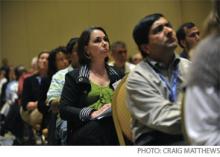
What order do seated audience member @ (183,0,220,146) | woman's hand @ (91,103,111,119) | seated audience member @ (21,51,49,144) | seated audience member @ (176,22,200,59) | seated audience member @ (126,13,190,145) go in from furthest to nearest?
seated audience member @ (21,51,49,144) < woman's hand @ (91,103,111,119) < seated audience member @ (176,22,200,59) < seated audience member @ (126,13,190,145) < seated audience member @ (183,0,220,146)

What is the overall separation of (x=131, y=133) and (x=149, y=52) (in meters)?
0.29

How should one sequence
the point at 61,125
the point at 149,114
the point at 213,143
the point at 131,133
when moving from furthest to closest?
the point at 61,125 < the point at 131,133 < the point at 149,114 < the point at 213,143

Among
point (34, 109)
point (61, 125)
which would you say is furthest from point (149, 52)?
point (34, 109)

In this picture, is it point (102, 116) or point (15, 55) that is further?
point (15, 55)

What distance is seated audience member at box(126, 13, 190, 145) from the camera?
124cm

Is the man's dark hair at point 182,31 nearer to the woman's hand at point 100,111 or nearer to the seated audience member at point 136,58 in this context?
the seated audience member at point 136,58

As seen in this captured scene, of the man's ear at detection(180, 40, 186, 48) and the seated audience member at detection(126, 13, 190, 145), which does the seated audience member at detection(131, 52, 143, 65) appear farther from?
the man's ear at detection(180, 40, 186, 48)

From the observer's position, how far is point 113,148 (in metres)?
1.52

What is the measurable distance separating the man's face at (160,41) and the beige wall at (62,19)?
18 cm

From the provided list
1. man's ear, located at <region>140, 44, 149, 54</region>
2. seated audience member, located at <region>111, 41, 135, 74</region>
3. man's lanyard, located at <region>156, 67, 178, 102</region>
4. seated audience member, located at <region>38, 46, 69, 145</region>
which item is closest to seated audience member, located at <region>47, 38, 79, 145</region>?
seated audience member, located at <region>38, 46, 69, 145</region>

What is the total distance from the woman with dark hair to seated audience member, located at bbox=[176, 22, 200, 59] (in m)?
0.28

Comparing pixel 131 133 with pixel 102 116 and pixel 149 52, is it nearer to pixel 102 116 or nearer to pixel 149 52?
pixel 102 116

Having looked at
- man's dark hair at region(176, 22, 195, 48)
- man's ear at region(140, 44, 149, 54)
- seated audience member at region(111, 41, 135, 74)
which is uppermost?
man's dark hair at region(176, 22, 195, 48)

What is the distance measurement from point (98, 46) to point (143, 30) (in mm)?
260
